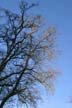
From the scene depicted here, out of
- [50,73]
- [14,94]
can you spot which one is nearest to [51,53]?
[50,73]

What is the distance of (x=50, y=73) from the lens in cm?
5422

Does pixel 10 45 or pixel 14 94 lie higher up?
pixel 10 45

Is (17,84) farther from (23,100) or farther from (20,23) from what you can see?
(20,23)

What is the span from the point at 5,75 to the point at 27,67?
216 centimetres

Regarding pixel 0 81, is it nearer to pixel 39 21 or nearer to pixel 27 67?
pixel 27 67

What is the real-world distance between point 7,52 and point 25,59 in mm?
1893

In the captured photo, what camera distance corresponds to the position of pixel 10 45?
52969 mm

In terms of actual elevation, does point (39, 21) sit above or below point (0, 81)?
above

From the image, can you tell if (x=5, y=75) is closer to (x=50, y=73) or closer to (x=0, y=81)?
(x=0, y=81)

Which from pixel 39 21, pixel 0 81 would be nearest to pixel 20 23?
pixel 39 21

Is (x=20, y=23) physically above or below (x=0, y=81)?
above

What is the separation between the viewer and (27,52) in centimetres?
5366

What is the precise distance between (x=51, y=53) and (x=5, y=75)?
4856 millimetres

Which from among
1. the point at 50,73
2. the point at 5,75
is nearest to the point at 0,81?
the point at 5,75
